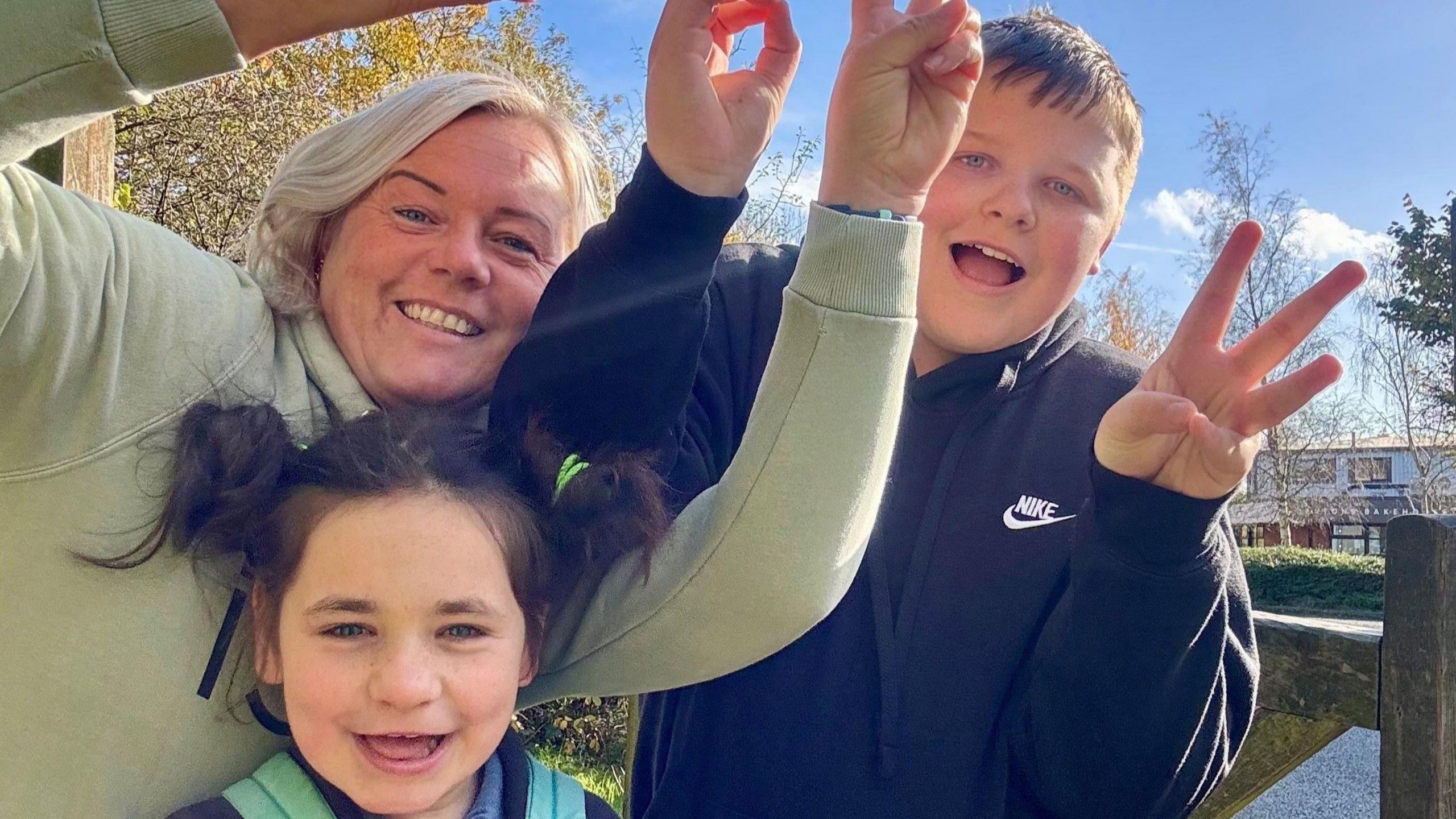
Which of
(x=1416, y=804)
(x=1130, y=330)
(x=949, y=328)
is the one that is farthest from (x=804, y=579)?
(x=1130, y=330)

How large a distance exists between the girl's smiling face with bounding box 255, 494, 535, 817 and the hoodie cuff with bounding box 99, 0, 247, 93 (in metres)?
0.54

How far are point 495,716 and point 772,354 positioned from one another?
1.77ft

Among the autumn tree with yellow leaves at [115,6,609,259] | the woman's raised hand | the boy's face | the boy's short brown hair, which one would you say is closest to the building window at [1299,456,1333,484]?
the autumn tree with yellow leaves at [115,6,609,259]

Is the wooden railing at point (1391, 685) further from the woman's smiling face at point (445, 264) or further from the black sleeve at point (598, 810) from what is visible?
the woman's smiling face at point (445, 264)

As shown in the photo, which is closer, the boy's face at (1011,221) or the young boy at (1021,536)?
the young boy at (1021,536)

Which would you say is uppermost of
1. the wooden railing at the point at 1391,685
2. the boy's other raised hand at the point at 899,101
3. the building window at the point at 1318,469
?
the boy's other raised hand at the point at 899,101

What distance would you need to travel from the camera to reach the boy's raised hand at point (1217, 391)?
1183 mm

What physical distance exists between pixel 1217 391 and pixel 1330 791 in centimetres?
714

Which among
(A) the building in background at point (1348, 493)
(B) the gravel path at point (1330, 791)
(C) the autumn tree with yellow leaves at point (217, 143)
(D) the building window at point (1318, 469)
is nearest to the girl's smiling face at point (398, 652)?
(C) the autumn tree with yellow leaves at point (217, 143)

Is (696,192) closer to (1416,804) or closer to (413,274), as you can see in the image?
(413,274)

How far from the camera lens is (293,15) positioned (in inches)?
35.9

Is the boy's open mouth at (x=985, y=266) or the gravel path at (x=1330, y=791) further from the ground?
the boy's open mouth at (x=985, y=266)

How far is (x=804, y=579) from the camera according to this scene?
1.19m

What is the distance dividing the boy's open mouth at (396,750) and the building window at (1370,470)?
25.2 meters
